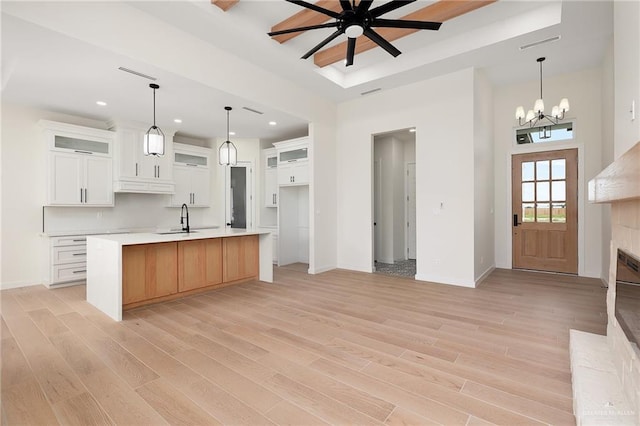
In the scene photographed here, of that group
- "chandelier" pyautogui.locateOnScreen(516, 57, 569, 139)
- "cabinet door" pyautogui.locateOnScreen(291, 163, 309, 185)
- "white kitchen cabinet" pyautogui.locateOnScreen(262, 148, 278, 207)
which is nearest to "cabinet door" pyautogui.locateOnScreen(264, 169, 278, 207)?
"white kitchen cabinet" pyautogui.locateOnScreen(262, 148, 278, 207)

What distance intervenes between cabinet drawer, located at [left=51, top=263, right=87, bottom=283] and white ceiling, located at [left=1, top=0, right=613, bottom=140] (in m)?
2.55

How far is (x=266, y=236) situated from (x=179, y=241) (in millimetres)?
A: 1459

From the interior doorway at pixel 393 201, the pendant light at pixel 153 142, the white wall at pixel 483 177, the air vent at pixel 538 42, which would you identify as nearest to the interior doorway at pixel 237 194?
the interior doorway at pixel 393 201

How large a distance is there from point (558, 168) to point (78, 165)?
27.2 feet

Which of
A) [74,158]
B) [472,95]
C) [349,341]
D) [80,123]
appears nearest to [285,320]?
[349,341]

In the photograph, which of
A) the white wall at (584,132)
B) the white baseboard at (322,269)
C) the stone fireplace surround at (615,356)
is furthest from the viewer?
the white baseboard at (322,269)

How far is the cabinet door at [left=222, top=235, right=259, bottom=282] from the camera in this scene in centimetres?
462

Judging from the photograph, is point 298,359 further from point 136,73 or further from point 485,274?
point 485,274

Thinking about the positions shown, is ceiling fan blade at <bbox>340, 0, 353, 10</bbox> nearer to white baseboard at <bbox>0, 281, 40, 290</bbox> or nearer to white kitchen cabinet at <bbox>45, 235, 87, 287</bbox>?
white kitchen cabinet at <bbox>45, 235, 87, 287</bbox>

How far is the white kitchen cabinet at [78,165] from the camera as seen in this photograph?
4.75 m

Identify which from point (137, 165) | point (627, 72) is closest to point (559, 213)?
point (627, 72)

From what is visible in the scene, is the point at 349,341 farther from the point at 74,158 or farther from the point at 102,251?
the point at 74,158

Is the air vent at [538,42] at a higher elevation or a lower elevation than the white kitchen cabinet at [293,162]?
higher

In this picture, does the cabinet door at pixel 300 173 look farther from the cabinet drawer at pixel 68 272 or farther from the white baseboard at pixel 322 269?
the cabinet drawer at pixel 68 272
